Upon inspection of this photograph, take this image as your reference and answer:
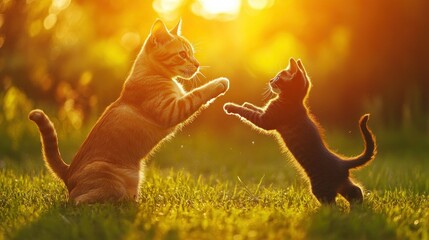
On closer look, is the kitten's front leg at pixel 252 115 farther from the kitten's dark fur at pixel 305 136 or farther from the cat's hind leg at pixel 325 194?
the cat's hind leg at pixel 325 194

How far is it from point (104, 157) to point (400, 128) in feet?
21.4

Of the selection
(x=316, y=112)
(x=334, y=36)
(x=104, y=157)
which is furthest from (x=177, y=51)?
(x=334, y=36)

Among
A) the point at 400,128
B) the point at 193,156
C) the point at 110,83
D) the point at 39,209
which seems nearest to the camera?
the point at 39,209

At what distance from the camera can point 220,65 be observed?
10820mm

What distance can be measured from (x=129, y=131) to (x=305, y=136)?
1292mm

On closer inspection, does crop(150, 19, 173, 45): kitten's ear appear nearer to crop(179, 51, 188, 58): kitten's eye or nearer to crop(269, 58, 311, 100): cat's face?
crop(179, 51, 188, 58): kitten's eye

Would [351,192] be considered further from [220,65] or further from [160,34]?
[220,65]

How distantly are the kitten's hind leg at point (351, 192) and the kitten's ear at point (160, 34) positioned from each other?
185cm

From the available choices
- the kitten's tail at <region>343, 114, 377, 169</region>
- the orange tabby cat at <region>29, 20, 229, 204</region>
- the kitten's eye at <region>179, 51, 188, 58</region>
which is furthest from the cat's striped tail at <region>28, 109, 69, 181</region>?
the kitten's tail at <region>343, 114, 377, 169</region>

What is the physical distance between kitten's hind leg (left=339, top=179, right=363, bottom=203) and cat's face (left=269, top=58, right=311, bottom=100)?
75 cm

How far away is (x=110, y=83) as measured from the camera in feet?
34.8

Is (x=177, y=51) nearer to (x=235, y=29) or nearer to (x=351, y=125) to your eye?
(x=351, y=125)

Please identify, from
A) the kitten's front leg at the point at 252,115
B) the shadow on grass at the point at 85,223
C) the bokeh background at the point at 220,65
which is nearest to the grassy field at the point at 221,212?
the shadow on grass at the point at 85,223

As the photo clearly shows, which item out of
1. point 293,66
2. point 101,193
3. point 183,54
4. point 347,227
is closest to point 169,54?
point 183,54
